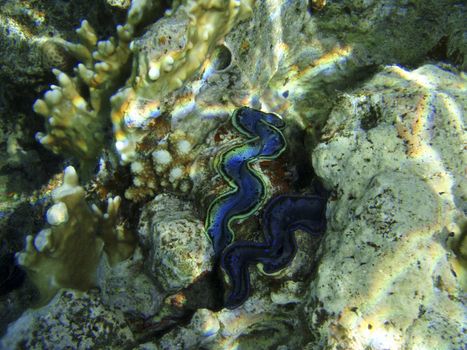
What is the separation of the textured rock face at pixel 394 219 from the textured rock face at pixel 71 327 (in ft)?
4.22

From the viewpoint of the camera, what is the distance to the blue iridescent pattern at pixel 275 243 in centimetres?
196

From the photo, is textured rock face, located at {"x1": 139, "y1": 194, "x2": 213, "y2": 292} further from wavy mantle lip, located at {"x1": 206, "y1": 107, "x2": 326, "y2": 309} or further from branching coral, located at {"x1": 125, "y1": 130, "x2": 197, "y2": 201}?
branching coral, located at {"x1": 125, "y1": 130, "x2": 197, "y2": 201}

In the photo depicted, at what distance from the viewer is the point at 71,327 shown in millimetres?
2135

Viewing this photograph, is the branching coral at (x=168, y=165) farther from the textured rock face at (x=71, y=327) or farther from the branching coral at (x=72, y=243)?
the textured rock face at (x=71, y=327)

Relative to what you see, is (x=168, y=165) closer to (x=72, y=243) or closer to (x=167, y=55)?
(x=167, y=55)

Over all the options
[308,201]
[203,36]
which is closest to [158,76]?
[203,36]

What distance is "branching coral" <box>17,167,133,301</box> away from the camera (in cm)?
209

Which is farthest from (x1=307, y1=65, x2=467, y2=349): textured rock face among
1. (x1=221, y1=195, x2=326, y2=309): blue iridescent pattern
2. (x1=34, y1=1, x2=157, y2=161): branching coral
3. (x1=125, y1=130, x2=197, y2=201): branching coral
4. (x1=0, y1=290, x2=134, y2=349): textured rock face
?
(x1=34, y1=1, x2=157, y2=161): branching coral

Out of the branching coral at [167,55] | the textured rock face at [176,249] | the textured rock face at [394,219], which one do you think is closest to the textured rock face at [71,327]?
the textured rock face at [176,249]

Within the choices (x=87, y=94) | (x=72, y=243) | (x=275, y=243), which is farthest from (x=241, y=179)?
(x=87, y=94)

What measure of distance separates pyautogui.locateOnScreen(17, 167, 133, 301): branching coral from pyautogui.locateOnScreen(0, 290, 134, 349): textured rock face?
0.32 feet

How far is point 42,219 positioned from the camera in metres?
2.78

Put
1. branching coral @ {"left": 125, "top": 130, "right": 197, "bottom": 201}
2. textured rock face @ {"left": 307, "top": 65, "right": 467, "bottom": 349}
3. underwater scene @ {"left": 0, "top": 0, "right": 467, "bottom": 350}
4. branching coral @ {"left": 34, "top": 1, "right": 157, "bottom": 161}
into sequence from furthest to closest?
branching coral @ {"left": 34, "top": 1, "right": 157, "bottom": 161}, branching coral @ {"left": 125, "top": 130, "right": 197, "bottom": 201}, underwater scene @ {"left": 0, "top": 0, "right": 467, "bottom": 350}, textured rock face @ {"left": 307, "top": 65, "right": 467, "bottom": 349}

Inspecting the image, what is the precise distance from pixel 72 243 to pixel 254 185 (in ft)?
3.89
